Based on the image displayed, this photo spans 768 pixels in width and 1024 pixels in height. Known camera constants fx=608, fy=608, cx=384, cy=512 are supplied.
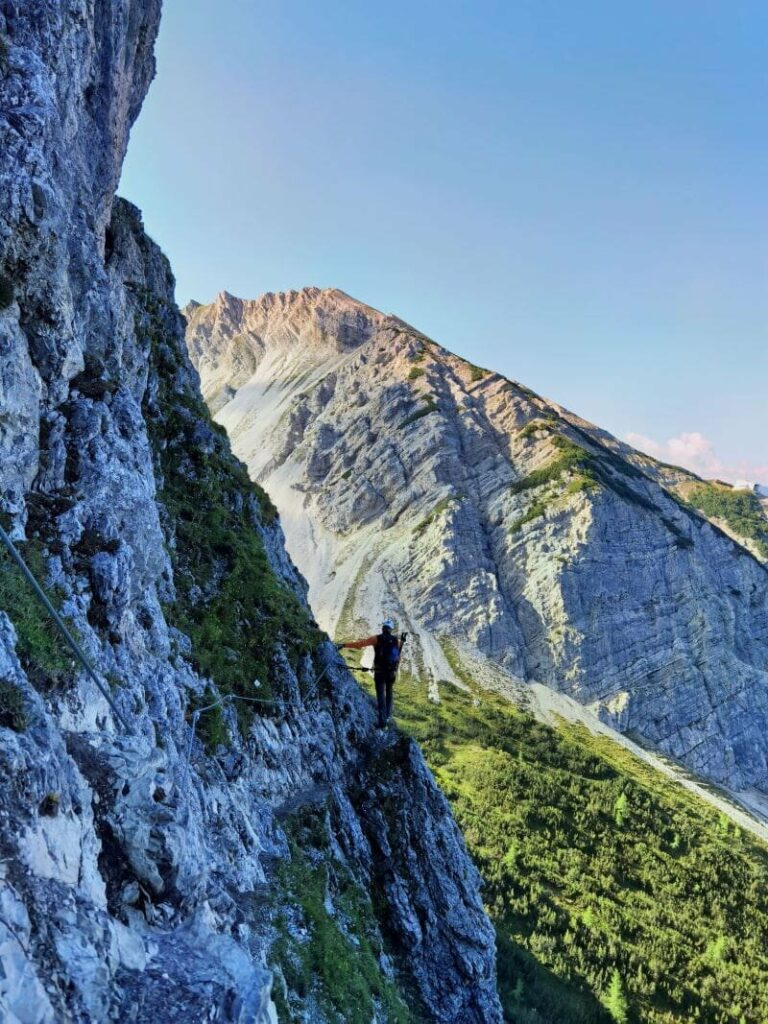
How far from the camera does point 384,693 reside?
982 inches

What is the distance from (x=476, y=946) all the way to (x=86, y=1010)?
69.7 feet

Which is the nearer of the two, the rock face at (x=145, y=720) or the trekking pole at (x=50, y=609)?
the rock face at (x=145, y=720)

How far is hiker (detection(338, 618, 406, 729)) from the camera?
22141 mm

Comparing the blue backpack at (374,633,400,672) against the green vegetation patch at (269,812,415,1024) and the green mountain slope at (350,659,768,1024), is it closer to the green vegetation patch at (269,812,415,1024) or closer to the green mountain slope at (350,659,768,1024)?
the green vegetation patch at (269,812,415,1024)

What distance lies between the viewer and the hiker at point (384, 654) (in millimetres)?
22141

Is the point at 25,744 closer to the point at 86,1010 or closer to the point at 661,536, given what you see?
the point at 86,1010

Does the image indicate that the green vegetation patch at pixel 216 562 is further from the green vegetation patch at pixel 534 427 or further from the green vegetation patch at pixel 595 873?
the green vegetation patch at pixel 534 427

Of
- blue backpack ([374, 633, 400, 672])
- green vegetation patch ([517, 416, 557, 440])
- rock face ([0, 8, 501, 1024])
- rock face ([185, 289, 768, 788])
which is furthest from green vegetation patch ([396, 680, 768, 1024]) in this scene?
green vegetation patch ([517, 416, 557, 440])

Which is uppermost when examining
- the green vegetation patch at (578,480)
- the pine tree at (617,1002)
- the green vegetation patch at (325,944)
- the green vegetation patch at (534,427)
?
the green vegetation patch at (534,427)

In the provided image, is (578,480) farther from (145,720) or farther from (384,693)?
(145,720)

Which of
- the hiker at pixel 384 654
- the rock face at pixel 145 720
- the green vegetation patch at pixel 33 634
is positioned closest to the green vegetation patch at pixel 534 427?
the rock face at pixel 145 720

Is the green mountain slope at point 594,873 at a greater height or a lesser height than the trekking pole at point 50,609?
lesser

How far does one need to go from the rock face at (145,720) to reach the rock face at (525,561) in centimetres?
9020

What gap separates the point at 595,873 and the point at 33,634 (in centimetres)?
7886
